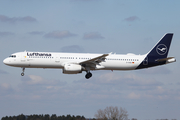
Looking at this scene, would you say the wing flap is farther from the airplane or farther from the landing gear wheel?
the landing gear wheel

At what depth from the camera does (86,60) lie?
2303 inches

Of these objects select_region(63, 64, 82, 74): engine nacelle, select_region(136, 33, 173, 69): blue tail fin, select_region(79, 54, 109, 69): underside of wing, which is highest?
select_region(136, 33, 173, 69): blue tail fin

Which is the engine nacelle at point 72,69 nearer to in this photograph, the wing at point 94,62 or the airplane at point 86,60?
the airplane at point 86,60

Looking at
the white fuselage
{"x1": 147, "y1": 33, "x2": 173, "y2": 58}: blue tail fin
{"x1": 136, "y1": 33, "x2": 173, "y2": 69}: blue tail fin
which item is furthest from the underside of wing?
{"x1": 147, "y1": 33, "x2": 173, "y2": 58}: blue tail fin

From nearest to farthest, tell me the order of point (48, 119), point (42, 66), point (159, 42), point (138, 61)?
point (42, 66)
point (138, 61)
point (159, 42)
point (48, 119)

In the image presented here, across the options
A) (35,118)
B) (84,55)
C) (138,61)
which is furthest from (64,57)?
(35,118)

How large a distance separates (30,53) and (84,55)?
32.7ft

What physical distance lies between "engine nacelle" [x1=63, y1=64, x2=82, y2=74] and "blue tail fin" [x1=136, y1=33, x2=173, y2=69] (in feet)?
40.5

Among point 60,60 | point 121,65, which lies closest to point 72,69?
point 60,60

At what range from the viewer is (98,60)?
58.3m

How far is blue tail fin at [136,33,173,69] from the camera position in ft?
206

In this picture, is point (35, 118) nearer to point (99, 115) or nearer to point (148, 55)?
point (99, 115)

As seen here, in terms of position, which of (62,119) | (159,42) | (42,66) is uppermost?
(159,42)

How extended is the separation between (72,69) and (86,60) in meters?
3.04
